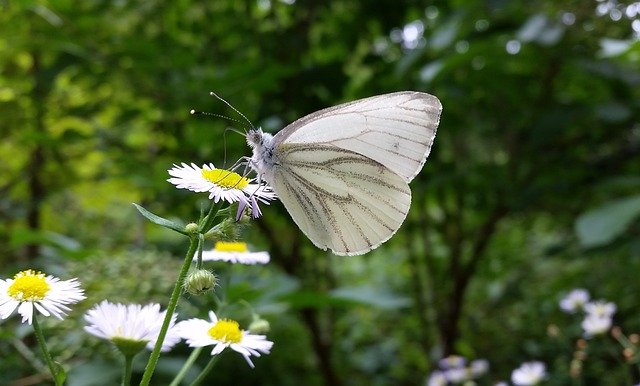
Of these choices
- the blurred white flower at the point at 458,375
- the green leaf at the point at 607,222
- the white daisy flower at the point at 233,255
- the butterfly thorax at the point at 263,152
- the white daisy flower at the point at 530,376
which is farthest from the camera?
the blurred white flower at the point at 458,375

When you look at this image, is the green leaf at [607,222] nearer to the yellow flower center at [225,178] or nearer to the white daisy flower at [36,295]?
the yellow flower center at [225,178]

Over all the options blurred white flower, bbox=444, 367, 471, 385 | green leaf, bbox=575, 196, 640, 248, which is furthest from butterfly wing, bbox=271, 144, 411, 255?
blurred white flower, bbox=444, 367, 471, 385

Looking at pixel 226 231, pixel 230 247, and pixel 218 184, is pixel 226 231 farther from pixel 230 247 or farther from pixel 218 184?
pixel 230 247

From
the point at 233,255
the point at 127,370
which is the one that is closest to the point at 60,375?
the point at 127,370

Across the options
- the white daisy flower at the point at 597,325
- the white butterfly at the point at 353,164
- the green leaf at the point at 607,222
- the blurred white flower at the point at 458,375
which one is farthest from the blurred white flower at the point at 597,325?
the white butterfly at the point at 353,164

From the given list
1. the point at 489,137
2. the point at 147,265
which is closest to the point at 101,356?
the point at 147,265
